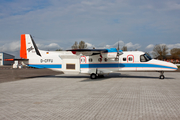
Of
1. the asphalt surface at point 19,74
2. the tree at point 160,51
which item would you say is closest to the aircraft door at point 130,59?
the asphalt surface at point 19,74

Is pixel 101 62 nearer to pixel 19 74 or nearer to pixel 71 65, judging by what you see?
pixel 71 65

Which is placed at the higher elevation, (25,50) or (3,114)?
(25,50)

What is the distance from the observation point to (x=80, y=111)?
614cm

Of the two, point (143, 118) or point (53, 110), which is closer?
point (143, 118)

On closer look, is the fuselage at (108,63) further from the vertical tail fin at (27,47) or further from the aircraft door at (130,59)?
the vertical tail fin at (27,47)

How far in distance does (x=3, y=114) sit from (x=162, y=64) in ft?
50.8

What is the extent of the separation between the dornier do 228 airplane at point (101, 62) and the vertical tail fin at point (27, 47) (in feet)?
2.08

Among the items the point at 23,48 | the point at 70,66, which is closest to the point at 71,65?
the point at 70,66

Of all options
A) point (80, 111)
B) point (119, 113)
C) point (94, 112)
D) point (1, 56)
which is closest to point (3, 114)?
point (80, 111)

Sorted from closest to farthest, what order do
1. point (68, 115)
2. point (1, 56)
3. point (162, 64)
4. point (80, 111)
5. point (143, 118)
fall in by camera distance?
point (143, 118) → point (68, 115) → point (80, 111) → point (162, 64) → point (1, 56)

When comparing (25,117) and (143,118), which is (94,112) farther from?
(25,117)

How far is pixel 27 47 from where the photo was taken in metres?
19.7

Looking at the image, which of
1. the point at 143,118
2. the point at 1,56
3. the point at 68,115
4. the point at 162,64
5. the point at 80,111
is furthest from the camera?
the point at 1,56

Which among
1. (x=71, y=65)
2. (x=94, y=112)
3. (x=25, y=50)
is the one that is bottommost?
(x=94, y=112)
